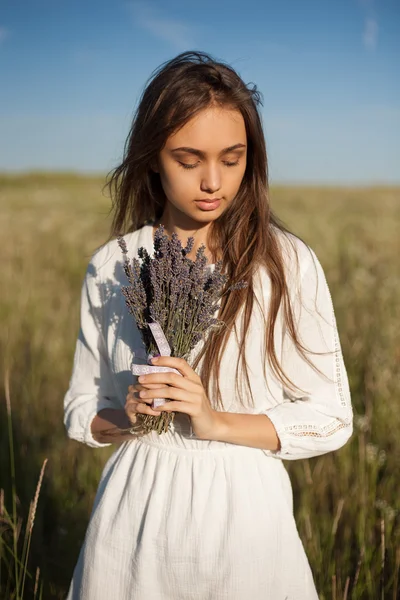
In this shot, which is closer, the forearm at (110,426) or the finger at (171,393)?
the finger at (171,393)

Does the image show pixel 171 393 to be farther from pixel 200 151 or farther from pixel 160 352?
pixel 200 151

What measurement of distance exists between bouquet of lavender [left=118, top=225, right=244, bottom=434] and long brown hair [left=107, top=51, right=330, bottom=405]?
187 mm

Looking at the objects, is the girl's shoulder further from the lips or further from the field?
the field

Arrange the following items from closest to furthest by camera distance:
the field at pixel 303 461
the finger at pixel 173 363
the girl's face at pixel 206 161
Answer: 1. the finger at pixel 173 363
2. the girl's face at pixel 206 161
3. the field at pixel 303 461

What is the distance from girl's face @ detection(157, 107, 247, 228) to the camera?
1706 mm

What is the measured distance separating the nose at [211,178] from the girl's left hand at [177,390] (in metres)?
0.48

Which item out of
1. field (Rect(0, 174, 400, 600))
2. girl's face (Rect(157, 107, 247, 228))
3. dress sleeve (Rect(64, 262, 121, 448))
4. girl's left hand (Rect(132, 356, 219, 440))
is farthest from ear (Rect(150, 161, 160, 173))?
girl's left hand (Rect(132, 356, 219, 440))

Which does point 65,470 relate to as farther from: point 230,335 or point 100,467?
point 230,335

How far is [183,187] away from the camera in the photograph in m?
1.76

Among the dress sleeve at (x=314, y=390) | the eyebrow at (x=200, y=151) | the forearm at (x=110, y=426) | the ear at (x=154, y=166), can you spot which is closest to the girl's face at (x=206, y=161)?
the eyebrow at (x=200, y=151)

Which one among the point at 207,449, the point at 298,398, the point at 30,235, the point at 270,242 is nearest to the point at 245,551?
the point at 207,449

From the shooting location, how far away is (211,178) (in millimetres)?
1695

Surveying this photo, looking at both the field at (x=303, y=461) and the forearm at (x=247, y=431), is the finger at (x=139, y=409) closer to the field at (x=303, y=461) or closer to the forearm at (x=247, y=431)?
the forearm at (x=247, y=431)

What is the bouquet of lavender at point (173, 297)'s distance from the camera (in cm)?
151
